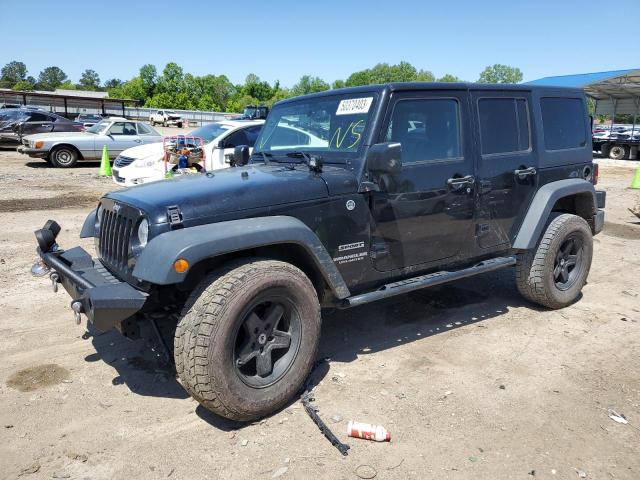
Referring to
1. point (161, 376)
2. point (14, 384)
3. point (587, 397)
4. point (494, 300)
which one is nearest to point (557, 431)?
point (587, 397)

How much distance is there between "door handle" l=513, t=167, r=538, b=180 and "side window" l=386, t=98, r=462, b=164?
69 centimetres

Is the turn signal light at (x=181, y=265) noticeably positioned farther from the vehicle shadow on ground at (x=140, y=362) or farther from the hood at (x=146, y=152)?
the hood at (x=146, y=152)

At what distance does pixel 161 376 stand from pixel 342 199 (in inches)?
71.0

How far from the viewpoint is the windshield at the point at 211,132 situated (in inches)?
A: 409

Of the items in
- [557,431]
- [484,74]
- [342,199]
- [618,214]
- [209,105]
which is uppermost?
[484,74]

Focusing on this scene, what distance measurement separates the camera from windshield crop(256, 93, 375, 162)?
367cm

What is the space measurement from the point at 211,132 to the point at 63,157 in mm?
7143

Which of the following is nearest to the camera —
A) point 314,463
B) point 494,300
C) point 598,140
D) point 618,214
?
point 314,463

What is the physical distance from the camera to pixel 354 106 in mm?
3756

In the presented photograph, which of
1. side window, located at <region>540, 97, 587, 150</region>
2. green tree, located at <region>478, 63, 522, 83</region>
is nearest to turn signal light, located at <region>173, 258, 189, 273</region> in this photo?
side window, located at <region>540, 97, 587, 150</region>

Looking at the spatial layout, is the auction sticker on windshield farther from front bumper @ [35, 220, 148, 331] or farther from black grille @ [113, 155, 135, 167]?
black grille @ [113, 155, 135, 167]

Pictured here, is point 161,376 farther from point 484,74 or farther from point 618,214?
point 484,74

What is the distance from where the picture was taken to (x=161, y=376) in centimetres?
363

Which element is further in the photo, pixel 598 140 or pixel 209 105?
pixel 209 105
